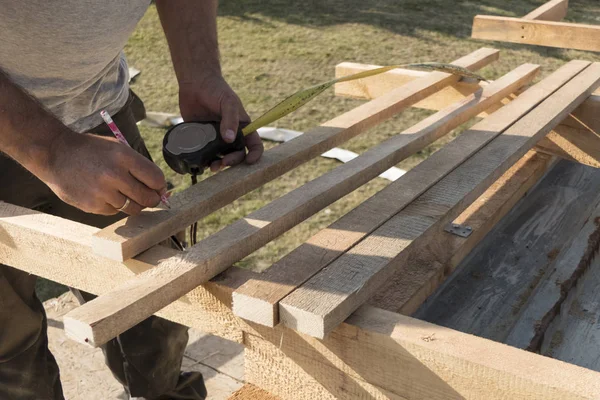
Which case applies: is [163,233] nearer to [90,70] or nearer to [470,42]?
[90,70]

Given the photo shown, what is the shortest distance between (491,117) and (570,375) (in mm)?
1316

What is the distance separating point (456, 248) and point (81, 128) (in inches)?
48.4

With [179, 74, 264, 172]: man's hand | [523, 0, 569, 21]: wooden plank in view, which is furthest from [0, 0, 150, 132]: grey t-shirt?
[523, 0, 569, 21]: wooden plank

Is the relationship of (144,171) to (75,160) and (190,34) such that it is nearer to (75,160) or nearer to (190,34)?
(75,160)

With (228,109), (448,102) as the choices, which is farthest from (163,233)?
(448,102)

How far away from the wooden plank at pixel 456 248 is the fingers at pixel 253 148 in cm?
49

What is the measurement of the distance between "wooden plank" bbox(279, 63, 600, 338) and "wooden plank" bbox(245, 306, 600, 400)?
0.24ft

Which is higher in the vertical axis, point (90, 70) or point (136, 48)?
point (90, 70)

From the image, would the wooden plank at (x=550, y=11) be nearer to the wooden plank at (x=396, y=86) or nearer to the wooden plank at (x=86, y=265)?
the wooden plank at (x=396, y=86)

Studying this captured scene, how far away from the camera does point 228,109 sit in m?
2.07

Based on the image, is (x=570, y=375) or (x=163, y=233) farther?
(x=163, y=233)

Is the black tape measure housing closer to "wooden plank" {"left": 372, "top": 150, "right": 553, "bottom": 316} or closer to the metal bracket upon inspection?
"wooden plank" {"left": 372, "top": 150, "right": 553, "bottom": 316}

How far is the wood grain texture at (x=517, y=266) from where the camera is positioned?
2.00 m

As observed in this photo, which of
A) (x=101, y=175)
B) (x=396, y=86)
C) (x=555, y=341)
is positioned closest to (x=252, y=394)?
(x=101, y=175)
